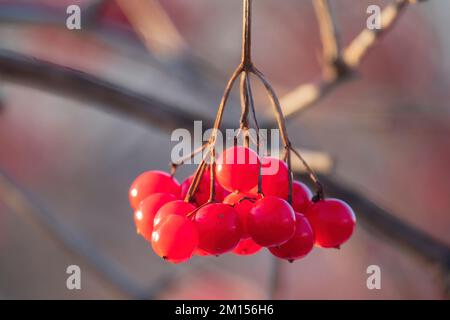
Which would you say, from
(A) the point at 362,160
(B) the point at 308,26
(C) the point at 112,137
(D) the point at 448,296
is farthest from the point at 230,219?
(C) the point at 112,137

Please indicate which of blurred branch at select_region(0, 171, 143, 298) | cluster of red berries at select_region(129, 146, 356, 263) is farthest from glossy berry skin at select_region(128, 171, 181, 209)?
blurred branch at select_region(0, 171, 143, 298)

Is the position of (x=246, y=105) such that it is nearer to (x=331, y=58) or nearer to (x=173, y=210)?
(x=173, y=210)

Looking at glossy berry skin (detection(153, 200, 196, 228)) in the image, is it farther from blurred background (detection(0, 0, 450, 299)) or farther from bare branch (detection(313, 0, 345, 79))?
blurred background (detection(0, 0, 450, 299))

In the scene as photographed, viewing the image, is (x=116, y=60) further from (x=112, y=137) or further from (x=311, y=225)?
(x=311, y=225)

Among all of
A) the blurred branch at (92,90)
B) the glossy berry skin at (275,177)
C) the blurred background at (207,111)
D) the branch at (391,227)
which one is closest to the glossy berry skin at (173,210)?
the glossy berry skin at (275,177)

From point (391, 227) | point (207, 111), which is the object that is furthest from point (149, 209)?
point (207, 111)

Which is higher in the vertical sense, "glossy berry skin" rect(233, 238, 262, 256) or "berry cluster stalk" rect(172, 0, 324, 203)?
"berry cluster stalk" rect(172, 0, 324, 203)
